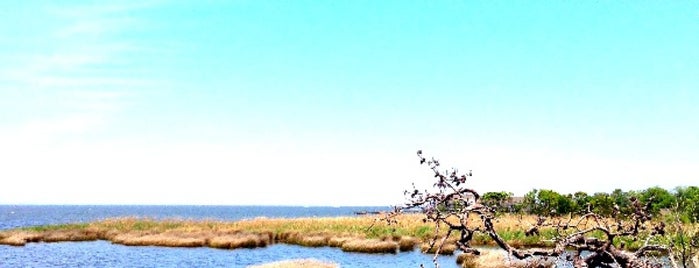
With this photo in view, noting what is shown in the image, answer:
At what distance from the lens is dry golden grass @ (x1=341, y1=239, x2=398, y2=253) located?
5841 cm

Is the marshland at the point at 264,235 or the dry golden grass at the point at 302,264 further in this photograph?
the marshland at the point at 264,235

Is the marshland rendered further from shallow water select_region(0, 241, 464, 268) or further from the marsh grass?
shallow water select_region(0, 241, 464, 268)

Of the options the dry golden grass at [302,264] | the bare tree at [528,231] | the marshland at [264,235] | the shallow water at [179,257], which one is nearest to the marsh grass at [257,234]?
the marshland at [264,235]

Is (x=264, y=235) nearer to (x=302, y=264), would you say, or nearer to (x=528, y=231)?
(x=302, y=264)

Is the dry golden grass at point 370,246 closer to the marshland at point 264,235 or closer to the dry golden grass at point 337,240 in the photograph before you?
the marshland at point 264,235

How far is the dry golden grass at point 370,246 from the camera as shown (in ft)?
192

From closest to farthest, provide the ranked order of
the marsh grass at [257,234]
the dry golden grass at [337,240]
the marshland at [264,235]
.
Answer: the marshland at [264,235]
the marsh grass at [257,234]
the dry golden grass at [337,240]

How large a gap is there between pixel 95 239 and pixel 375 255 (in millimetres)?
35783

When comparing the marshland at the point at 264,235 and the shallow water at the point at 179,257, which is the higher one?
the marshland at the point at 264,235

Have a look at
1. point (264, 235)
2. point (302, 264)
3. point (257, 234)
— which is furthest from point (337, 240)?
point (302, 264)

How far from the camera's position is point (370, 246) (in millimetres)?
58750

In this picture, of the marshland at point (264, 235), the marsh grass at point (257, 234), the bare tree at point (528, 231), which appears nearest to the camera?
the bare tree at point (528, 231)

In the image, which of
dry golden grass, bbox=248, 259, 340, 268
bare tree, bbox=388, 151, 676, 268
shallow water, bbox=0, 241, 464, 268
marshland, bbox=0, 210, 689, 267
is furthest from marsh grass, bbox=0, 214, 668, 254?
bare tree, bbox=388, 151, 676, 268

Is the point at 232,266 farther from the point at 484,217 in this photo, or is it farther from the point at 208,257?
the point at 484,217
